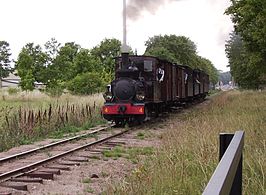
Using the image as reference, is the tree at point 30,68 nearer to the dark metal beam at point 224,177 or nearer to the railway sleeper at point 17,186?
the railway sleeper at point 17,186

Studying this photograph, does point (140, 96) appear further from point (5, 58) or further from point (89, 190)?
point (5, 58)

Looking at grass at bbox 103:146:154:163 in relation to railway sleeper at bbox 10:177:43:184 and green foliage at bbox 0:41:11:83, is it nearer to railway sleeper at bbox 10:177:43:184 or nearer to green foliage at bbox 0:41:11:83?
railway sleeper at bbox 10:177:43:184

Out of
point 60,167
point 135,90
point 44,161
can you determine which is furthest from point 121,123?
point 60,167

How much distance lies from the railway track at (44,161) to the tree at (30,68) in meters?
41.2

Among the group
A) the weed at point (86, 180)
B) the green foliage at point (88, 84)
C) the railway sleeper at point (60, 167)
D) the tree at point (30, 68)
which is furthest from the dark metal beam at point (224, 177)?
the tree at point (30, 68)

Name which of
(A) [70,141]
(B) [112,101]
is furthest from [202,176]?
(B) [112,101]

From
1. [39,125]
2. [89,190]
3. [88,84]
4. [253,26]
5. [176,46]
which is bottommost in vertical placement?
[89,190]

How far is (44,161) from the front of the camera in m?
9.20

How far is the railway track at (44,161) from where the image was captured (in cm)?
764

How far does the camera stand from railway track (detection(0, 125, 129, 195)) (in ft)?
25.1

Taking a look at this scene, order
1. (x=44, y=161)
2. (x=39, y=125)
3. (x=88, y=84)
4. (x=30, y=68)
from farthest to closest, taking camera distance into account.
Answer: (x=30, y=68), (x=88, y=84), (x=39, y=125), (x=44, y=161)

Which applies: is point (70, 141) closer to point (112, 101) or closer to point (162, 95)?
point (112, 101)

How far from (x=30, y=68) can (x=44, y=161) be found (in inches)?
1986

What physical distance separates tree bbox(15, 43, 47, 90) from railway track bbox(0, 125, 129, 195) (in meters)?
41.2
